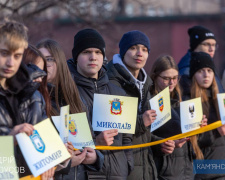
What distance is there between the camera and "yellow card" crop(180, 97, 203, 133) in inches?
263

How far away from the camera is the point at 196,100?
6.80 metres

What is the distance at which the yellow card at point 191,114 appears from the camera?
6.68 metres

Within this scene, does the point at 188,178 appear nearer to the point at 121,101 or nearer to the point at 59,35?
the point at 121,101

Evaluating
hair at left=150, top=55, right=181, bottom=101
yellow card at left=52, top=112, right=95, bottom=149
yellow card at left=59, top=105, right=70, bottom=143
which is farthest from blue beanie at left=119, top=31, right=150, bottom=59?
yellow card at left=59, top=105, right=70, bottom=143

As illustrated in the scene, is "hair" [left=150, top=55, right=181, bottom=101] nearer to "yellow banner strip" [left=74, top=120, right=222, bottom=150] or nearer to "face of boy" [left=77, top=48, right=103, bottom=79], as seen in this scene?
"yellow banner strip" [left=74, top=120, right=222, bottom=150]

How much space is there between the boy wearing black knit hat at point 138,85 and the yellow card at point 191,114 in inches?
12.9

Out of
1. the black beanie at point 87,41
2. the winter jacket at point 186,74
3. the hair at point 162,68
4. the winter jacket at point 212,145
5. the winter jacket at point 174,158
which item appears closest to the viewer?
the black beanie at point 87,41

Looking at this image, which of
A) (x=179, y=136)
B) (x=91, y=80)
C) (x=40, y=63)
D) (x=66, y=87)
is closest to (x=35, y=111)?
(x=40, y=63)

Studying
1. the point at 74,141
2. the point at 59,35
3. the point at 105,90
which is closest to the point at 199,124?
the point at 105,90

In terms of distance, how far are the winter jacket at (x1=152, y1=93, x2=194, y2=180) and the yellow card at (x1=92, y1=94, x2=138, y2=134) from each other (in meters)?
1.11

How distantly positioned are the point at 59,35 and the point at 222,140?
67.2ft

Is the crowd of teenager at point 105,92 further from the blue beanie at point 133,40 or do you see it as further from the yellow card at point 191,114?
the yellow card at point 191,114

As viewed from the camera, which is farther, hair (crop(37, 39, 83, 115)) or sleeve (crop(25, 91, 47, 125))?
hair (crop(37, 39, 83, 115))

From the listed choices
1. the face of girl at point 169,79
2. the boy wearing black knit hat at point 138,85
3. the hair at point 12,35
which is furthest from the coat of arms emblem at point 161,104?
the hair at point 12,35
